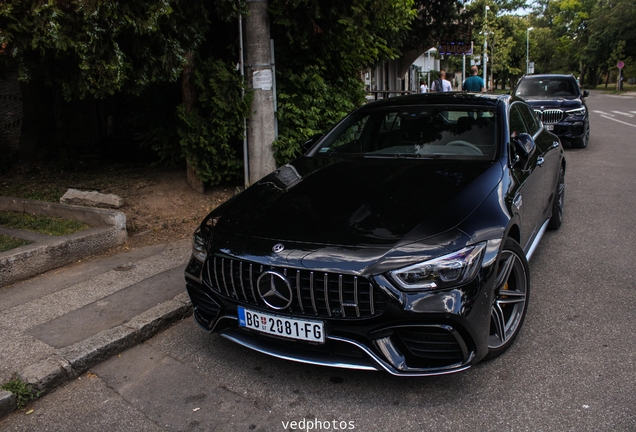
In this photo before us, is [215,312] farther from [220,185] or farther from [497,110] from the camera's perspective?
[220,185]

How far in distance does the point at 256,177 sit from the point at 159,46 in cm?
216

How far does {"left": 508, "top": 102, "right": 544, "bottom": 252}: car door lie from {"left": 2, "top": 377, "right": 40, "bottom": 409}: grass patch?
3.26m

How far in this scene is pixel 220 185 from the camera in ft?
26.1

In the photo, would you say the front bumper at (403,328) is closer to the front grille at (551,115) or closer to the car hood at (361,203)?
the car hood at (361,203)

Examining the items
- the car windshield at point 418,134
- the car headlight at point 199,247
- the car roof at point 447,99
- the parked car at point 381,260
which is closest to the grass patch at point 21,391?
the parked car at point 381,260

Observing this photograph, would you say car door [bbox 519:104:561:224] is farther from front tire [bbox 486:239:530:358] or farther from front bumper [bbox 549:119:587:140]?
front bumper [bbox 549:119:587:140]

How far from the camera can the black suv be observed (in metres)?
12.3

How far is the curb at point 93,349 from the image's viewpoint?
3.37 m

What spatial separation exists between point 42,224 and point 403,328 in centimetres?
476

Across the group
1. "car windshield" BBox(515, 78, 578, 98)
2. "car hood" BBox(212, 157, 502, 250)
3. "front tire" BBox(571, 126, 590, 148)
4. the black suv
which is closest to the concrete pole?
"car hood" BBox(212, 157, 502, 250)

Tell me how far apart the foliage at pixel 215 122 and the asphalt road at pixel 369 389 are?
11.4 ft

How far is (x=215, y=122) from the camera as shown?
723cm

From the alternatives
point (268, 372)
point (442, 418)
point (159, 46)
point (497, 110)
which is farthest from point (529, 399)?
point (159, 46)

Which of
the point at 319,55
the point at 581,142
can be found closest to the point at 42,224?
the point at 319,55
